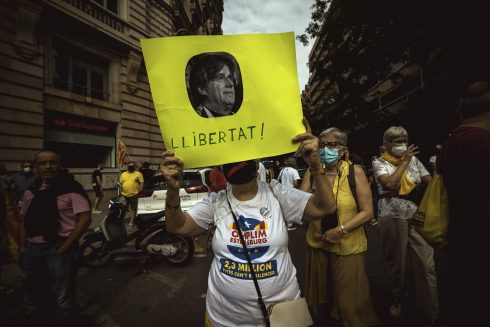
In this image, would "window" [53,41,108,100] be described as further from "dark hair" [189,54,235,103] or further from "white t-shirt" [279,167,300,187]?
"dark hair" [189,54,235,103]

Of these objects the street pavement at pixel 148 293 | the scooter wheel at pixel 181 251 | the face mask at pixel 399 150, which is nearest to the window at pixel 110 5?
the street pavement at pixel 148 293

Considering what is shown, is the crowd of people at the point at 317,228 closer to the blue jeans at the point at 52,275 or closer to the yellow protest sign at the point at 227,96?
the blue jeans at the point at 52,275

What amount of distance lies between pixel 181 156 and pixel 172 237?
383cm

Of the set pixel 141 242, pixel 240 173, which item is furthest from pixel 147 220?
pixel 240 173

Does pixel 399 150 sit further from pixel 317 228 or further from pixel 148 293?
pixel 148 293

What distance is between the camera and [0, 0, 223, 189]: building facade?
30.6ft

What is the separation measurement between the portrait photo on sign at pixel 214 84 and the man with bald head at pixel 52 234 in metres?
2.10

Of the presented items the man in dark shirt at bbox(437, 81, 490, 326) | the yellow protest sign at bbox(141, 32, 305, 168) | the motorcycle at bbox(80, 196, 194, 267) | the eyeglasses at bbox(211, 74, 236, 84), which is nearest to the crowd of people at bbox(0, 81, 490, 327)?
the man in dark shirt at bbox(437, 81, 490, 326)

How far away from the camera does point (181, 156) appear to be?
139 cm

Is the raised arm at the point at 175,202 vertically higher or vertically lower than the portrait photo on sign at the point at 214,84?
lower

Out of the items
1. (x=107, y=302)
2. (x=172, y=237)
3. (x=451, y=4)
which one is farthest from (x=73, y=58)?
(x=451, y=4)

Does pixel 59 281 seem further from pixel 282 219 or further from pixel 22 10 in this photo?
pixel 22 10

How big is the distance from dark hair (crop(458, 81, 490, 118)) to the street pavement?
6.40ft

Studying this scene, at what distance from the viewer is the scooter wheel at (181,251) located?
15.5ft
